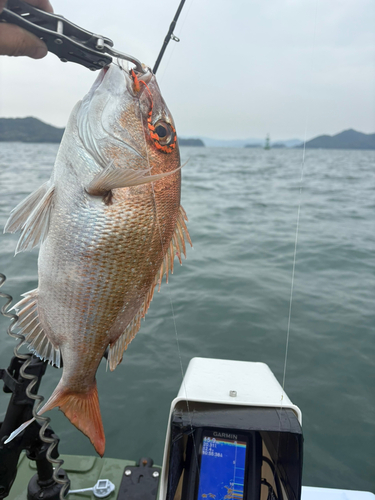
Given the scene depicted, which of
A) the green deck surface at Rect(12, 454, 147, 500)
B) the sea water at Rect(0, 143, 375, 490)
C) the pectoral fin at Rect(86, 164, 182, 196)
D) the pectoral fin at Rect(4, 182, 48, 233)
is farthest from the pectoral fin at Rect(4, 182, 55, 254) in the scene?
the sea water at Rect(0, 143, 375, 490)

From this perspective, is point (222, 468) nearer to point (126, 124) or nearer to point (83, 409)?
point (83, 409)

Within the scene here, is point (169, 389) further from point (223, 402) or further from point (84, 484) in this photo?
point (223, 402)

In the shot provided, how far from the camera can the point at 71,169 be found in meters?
1.30

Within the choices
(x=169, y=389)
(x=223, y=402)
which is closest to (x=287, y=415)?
(x=223, y=402)

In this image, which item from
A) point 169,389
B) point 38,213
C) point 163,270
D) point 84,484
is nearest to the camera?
point 38,213

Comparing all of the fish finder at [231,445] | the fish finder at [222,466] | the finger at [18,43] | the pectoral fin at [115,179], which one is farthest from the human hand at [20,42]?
the fish finder at [222,466]

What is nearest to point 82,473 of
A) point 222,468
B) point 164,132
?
point 222,468

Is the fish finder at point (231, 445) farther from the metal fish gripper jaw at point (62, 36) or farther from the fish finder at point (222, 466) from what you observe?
the metal fish gripper jaw at point (62, 36)

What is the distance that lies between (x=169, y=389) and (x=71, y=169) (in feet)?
10.3

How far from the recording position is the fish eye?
1389 millimetres

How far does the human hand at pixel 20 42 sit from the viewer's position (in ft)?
3.45

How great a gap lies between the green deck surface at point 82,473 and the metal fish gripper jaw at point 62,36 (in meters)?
2.27

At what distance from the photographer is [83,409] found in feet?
4.41

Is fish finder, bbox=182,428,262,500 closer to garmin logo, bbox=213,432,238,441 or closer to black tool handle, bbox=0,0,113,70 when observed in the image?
garmin logo, bbox=213,432,238,441
